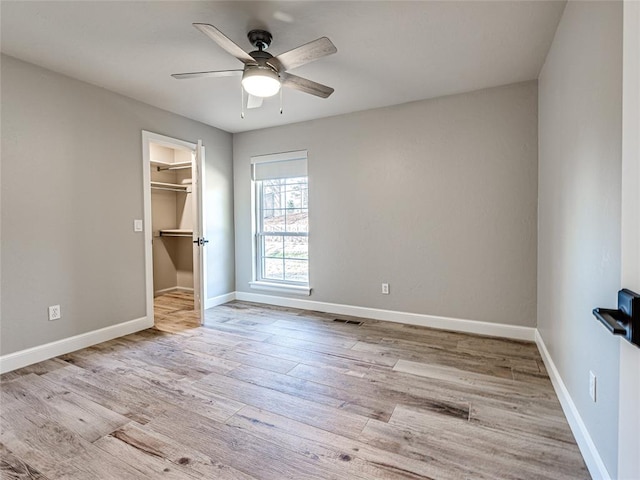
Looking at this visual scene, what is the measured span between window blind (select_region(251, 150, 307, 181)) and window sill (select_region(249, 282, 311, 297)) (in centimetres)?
155

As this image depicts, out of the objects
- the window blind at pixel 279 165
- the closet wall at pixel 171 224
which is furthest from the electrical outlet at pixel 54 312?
the window blind at pixel 279 165

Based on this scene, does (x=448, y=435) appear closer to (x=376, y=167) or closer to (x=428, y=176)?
(x=428, y=176)

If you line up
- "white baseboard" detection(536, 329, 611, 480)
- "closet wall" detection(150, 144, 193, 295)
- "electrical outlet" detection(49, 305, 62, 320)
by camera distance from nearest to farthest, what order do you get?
"white baseboard" detection(536, 329, 611, 480)
"electrical outlet" detection(49, 305, 62, 320)
"closet wall" detection(150, 144, 193, 295)

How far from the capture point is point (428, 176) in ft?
11.4

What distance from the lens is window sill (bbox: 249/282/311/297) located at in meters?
4.30

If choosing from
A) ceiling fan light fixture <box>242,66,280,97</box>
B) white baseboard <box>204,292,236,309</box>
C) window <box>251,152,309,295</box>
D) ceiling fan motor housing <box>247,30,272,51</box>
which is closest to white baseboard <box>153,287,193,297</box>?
white baseboard <box>204,292,236,309</box>

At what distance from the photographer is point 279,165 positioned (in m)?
4.43

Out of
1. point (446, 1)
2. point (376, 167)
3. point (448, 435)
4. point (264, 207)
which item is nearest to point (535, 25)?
point (446, 1)

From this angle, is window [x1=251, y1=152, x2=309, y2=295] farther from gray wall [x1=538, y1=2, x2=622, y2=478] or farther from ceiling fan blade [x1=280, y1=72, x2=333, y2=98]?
gray wall [x1=538, y1=2, x2=622, y2=478]

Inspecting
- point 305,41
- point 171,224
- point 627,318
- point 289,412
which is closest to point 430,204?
point 305,41

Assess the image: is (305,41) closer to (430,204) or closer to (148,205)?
(430,204)

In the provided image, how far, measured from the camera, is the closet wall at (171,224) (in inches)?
209

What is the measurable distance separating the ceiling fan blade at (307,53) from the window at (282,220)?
81.5 inches

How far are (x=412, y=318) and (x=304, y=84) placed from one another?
271 cm
